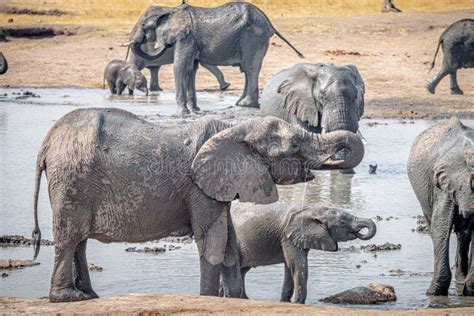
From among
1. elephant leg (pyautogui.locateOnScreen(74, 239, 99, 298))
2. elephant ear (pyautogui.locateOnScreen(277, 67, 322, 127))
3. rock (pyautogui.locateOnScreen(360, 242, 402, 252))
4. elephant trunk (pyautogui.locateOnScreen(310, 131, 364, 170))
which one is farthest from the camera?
elephant ear (pyautogui.locateOnScreen(277, 67, 322, 127))

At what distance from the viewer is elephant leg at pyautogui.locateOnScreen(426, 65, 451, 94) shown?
21.6m

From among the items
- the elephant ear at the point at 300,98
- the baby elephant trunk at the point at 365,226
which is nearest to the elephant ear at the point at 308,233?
the baby elephant trunk at the point at 365,226

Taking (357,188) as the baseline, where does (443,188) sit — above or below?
above

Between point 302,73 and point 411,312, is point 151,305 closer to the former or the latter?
point 411,312

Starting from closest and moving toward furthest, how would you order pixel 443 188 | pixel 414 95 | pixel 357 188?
pixel 443 188 < pixel 357 188 < pixel 414 95

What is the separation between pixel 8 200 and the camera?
12164 mm

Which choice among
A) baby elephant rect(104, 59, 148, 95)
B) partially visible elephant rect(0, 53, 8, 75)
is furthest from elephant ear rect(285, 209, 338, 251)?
partially visible elephant rect(0, 53, 8, 75)

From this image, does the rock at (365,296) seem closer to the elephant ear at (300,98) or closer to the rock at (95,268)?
the rock at (95,268)

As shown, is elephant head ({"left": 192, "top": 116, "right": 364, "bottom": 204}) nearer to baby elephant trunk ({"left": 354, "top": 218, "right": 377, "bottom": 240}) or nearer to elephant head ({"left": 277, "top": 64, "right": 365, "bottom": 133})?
baby elephant trunk ({"left": 354, "top": 218, "right": 377, "bottom": 240})

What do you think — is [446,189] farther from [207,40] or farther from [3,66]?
[3,66]

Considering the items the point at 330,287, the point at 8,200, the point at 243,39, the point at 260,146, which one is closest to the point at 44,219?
the point at 8,200

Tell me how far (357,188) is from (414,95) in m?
8.30

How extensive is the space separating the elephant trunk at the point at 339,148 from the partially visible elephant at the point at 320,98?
566 cm

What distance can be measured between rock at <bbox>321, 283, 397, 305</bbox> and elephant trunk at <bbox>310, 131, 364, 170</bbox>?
1201 mm
